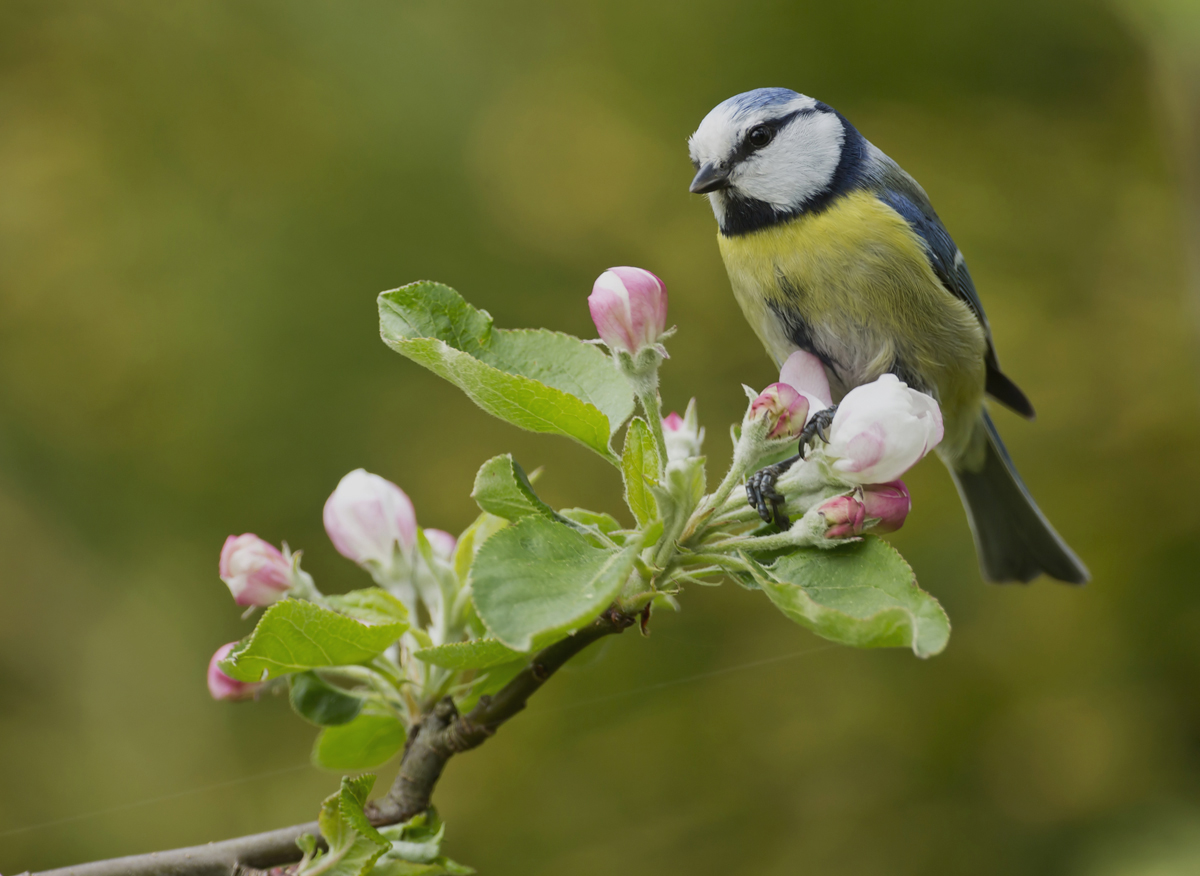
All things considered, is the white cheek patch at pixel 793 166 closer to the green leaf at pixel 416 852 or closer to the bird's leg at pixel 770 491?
the bird's leg at pixel 770 491

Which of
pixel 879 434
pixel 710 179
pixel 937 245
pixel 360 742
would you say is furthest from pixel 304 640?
pixel 937 245

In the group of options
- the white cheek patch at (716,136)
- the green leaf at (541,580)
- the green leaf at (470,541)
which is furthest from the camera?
the white cheek patch at (716,136)

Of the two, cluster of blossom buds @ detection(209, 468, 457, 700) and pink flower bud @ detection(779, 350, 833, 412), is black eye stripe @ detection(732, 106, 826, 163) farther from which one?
cluster of blossom buds @ detection(209, 468, 457, 700)

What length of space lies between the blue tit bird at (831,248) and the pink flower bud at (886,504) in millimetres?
326

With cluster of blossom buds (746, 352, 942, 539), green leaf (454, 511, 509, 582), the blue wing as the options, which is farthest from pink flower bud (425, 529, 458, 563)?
the blue wing

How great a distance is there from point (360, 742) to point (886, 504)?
1.18 feet

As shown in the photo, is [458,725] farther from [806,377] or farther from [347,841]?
[806,377]

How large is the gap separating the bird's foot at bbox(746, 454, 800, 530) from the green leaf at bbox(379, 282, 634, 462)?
8cm

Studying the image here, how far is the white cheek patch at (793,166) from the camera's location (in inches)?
32.4

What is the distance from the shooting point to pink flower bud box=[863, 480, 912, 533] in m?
0.53

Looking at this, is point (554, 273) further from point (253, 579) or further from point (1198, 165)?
point (253, 579)

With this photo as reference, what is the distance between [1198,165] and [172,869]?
4.58 feet

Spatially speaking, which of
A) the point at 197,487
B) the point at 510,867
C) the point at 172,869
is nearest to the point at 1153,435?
the point at 510,867

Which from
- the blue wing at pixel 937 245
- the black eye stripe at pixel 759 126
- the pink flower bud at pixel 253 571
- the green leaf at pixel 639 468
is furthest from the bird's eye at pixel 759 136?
the pink flower bud at pixel 253 571
